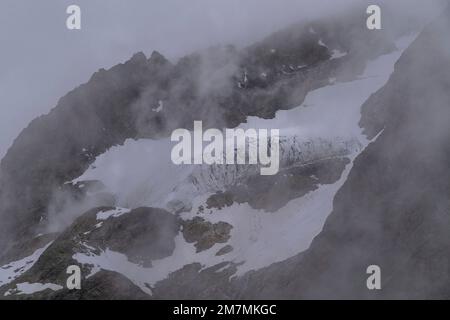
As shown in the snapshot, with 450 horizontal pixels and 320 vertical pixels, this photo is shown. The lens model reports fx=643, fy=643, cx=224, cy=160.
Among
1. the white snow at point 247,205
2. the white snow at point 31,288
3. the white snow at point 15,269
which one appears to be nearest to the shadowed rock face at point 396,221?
the white snow at point 247,205

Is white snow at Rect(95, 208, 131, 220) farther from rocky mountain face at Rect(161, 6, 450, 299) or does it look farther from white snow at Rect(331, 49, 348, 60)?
white snow at Rect(331, 49, 348, 60)

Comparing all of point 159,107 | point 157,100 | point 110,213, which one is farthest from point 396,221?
point 157,100

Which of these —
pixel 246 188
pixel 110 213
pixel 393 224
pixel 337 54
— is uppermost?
pixel 337 54

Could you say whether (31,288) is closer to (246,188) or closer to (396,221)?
(246,188)

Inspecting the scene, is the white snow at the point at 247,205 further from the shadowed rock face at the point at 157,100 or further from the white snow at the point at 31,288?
the white snow at the point at 31,288

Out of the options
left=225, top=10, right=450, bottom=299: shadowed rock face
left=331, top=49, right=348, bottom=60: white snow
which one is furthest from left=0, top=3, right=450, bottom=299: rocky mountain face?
left=331, top=49, right=348, bottom=60: white snow

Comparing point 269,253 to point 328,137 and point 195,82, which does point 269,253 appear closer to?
point 328,137
